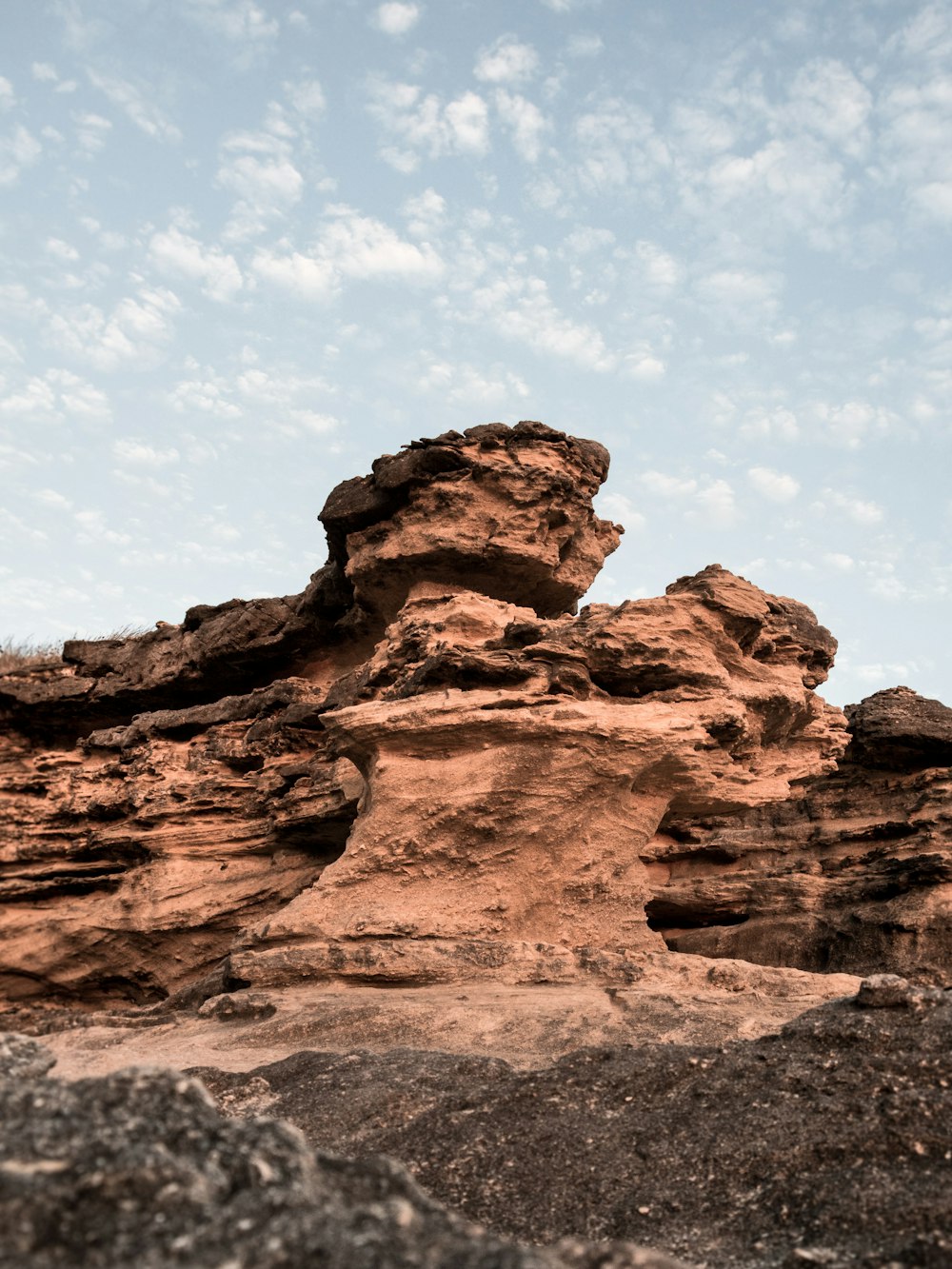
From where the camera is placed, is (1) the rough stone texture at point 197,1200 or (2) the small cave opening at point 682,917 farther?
(2) the small cave opening at point 682,917

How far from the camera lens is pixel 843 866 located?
38.6 ft

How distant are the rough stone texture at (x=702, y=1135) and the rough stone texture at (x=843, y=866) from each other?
14.8 ft

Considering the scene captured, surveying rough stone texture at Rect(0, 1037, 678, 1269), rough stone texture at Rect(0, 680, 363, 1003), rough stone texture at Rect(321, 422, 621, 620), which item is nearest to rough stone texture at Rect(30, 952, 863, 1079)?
rough stone texture at Rect(0, 680, 363, 1003)

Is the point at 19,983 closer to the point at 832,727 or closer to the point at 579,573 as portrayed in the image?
the point at 579,573

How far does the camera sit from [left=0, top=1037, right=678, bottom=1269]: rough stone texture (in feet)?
7.14

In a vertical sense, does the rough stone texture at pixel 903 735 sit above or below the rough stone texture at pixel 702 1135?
above

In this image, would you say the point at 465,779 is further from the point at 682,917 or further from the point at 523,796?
the point at 682,917

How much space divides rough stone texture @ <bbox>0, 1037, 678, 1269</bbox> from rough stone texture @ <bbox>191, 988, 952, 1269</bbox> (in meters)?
1.70

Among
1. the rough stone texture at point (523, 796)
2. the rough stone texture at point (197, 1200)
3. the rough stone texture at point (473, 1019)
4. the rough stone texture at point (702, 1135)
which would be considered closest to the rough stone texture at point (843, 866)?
the rough stone texture at point (523, 796)

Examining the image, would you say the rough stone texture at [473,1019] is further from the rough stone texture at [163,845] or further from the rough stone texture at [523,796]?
the rough stone texture at [163,845]

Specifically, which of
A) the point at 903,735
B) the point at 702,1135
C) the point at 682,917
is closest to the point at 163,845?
the point at 682,917

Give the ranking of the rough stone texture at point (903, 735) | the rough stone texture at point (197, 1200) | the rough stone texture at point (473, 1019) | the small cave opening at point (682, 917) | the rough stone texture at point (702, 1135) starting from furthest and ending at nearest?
the rough stone texture at point (903, 735) < the small cave opening at point (682, 917) < the rough stone texture at point (473, 1019) < the rough stone texture at point (702, 1135) < the rough stone texture at point (197, 1200)

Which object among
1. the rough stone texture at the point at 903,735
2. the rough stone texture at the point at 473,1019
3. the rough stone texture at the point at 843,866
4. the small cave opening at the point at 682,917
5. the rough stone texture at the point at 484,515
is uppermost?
the rough stone texture at the point at 484,515

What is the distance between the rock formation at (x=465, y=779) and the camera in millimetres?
10289
